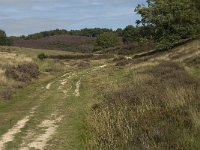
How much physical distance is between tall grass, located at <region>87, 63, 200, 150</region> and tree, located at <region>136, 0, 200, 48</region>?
1838 inches

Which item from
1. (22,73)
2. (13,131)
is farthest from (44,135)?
(22,73)

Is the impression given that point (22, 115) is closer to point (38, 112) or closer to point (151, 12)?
point (38, 112)

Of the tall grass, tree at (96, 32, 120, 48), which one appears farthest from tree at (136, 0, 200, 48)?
tree at (96, 32, 120, 48)

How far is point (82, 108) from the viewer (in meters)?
21.7

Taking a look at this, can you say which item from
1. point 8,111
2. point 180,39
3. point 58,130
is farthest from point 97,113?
point 180,39

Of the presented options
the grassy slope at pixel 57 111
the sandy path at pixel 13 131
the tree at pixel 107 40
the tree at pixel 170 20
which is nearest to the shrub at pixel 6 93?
the grassy slope at pixel 57 111

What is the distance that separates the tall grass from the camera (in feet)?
38.7

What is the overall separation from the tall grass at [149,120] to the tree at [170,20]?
46674 mm

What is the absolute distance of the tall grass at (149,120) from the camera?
11.8m

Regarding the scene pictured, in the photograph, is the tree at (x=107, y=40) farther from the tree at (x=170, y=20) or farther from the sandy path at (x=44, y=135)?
the sandy path at (x=44, y=135)

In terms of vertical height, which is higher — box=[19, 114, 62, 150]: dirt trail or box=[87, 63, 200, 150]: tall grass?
box=[87, 63, 200, 150]: tall grass

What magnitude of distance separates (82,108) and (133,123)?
7183 mm

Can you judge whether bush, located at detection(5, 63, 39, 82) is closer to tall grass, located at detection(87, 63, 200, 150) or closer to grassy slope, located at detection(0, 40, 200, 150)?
grassy slope, located at detection(0, 40, 200, 150)

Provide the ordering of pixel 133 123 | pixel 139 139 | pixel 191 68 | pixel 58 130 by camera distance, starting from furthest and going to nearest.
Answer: pixel 191 68, pixel 58 130, pixel 133 123, pixel 139 139
